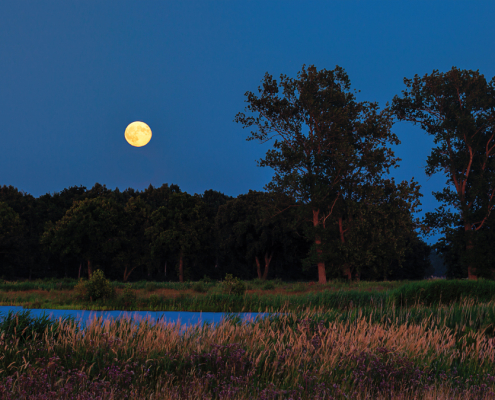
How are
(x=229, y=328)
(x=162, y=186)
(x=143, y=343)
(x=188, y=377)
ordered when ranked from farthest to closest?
(x=162, y=186)
(x=229, y=328)
(x=143, y=343)
(x=188, y=377)

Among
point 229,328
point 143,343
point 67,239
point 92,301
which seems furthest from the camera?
point 67,239

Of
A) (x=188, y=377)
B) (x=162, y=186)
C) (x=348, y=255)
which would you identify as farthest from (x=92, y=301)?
(x=162, y=186)

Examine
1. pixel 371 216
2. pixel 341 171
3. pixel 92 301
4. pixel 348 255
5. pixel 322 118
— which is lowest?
pixel 92 301

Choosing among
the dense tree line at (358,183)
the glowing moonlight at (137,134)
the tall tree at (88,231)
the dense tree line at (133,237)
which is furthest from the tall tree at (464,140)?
the tall tree at (88,231)

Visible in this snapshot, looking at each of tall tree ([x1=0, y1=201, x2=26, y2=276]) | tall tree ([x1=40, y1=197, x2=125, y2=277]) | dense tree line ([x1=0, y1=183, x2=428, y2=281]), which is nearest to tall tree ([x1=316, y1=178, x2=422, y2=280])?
dense tree line ([x1=0, y1=183, x2=428, y2=281])

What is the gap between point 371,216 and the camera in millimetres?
30812

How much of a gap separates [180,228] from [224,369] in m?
43.0

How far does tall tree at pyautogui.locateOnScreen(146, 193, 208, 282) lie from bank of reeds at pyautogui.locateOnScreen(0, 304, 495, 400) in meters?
39.9

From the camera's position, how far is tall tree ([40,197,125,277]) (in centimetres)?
4534

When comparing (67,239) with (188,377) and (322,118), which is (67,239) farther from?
(188,377)

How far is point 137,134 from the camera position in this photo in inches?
1556

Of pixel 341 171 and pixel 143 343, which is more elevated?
pixel 341 171

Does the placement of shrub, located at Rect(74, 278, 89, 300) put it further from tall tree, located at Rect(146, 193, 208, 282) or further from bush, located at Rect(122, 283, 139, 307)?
tall tree, located at Rect(146, 193, 208, 282)

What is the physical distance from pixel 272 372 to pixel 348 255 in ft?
85.3
